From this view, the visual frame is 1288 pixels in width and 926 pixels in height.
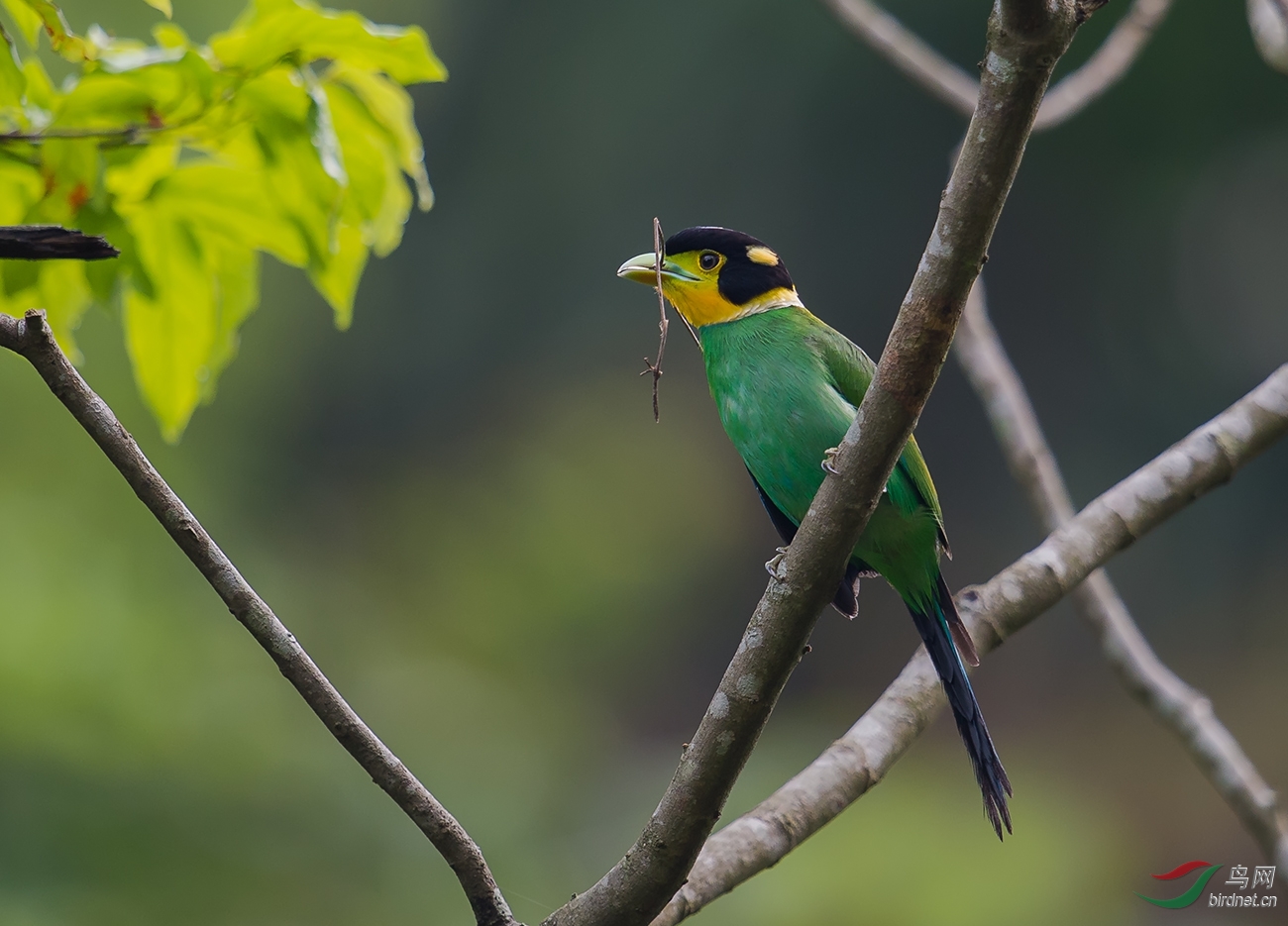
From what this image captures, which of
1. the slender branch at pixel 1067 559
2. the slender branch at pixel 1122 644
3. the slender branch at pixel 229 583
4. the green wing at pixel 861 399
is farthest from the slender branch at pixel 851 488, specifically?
the slender branch at pixel 1122 644

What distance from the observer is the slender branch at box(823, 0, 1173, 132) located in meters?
3.70

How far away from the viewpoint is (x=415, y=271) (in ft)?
64.3

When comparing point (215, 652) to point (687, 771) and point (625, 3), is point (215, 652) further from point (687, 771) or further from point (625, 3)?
point (625, 3)

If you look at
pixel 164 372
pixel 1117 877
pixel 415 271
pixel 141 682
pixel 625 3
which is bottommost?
pixel 415 271

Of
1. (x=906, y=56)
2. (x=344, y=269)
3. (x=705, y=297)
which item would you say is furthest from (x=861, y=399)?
(x=344, y=269)

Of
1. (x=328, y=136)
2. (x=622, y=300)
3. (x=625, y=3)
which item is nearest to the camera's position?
(x=328, y=136)

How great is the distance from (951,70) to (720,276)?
4.15 feet

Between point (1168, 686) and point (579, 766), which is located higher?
point (1168, 686)

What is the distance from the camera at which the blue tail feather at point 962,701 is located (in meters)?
2.68

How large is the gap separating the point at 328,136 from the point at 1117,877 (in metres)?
11.8

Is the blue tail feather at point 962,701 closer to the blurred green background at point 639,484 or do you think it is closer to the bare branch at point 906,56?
the bare branch at point 906,56

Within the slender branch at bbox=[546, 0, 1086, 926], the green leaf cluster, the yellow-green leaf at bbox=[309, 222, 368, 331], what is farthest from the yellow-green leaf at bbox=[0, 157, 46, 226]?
the slender branch at bbox=[546, 0, 1086, 926]

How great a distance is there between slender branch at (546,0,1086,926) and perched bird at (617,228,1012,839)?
868 millimetres

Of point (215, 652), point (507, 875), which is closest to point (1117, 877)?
point (507, 875)
